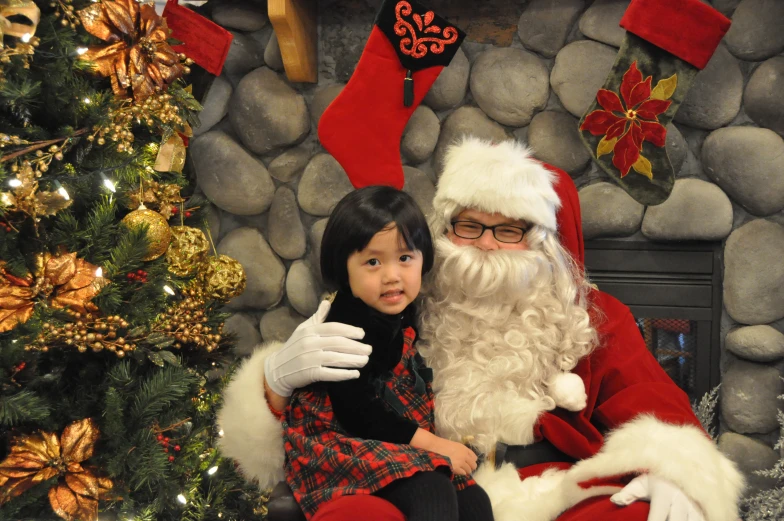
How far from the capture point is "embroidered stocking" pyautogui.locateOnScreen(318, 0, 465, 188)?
181 centimetres

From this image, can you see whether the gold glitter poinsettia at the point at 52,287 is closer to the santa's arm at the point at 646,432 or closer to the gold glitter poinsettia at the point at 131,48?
the gold glitter poinsettia at the point at 131,48

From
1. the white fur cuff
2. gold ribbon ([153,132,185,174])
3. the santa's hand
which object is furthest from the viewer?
gold ribbon ([153,132,185,174])

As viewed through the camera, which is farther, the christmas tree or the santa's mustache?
the santa's mustache

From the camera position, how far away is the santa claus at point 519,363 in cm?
131

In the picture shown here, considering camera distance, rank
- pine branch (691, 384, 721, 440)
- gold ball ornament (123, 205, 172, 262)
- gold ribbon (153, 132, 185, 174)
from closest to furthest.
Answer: gold ball ornament (123, 205, 172, 262), gold ribbon (153, 132, 185, 174), pine branch (691, 384, 721, 440)

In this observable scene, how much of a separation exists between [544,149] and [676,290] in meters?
0.60

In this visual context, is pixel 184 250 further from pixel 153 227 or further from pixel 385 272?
pixel 385 272

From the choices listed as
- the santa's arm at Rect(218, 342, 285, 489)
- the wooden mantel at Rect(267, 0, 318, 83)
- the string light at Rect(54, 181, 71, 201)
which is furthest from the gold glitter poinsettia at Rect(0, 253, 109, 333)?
the wooden mantel at Rect(267, 0, 318, 83)

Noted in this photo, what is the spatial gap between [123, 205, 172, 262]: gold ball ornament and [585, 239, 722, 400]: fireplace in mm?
1275

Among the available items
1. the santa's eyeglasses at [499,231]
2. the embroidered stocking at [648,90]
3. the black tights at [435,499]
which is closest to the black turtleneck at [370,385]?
the black tights at [435,499]

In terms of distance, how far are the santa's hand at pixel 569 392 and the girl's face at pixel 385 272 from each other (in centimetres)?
44

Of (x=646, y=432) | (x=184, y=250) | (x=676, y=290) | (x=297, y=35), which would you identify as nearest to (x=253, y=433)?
(x=184, y=250)

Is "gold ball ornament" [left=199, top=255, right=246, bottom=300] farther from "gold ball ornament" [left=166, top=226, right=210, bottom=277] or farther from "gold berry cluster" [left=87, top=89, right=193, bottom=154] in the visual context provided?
"gold berry cluster" [left=87, top=89, right=193, bottom=154]

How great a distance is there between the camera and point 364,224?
1.26m
